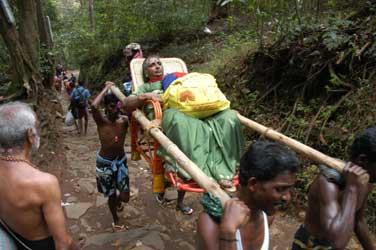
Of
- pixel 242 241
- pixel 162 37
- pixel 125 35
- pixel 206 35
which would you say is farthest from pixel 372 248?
pixel 125 35

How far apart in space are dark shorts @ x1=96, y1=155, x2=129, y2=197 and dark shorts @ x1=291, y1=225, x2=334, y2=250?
2205mm

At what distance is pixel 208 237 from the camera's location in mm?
1641

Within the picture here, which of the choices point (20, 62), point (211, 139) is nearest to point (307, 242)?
point (211, 139)

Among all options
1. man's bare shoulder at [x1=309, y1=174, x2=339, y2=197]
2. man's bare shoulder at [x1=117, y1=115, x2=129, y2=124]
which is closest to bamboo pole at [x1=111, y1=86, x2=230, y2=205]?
man's bare shoulder at [x1=117, y1=115, x2=129, y2=124]

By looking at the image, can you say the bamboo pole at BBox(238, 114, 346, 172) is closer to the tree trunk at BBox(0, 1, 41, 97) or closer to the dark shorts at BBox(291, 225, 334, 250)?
the dark shorts at BBox(291, 225, 334, 250)

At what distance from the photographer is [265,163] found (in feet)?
5.38

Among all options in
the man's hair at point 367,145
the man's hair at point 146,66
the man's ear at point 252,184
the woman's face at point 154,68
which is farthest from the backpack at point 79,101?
the man's ear at point 252,184

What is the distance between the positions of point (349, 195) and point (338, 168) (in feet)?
0.79

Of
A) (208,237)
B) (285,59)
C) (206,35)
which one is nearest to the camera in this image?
(208,237)

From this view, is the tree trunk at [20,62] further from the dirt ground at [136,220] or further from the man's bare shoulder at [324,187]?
the man's bare shoulder at [324,187]

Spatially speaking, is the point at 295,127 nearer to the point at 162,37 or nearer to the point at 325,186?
the point at 325,186

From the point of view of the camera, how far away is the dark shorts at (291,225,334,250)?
81.8 inches

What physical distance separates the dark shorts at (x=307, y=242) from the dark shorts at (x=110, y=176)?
2.21 meters

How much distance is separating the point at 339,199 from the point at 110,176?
2.57 metres
